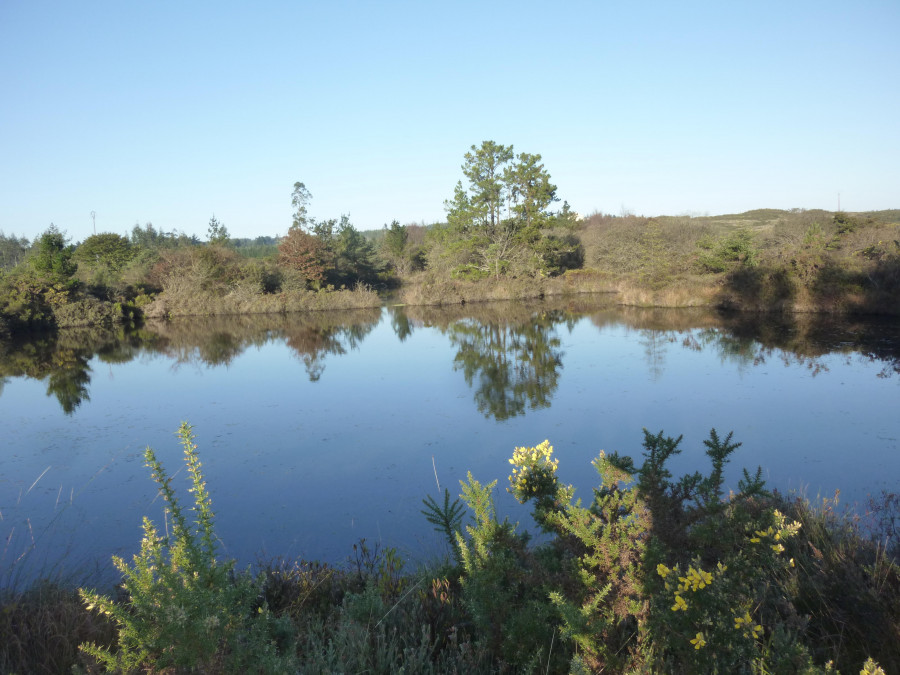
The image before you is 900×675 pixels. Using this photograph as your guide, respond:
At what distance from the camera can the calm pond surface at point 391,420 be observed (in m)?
5.36

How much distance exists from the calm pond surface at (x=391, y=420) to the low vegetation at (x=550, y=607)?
2022 millimetres

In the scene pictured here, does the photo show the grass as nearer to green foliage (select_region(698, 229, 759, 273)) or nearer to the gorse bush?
green foliage (select_region(698, 229, 759, 273))

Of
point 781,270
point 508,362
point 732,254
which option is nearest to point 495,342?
point 508,362

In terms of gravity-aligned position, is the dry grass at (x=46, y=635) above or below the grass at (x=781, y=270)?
below

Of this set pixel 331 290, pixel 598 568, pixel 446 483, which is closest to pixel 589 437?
pixel 446 483

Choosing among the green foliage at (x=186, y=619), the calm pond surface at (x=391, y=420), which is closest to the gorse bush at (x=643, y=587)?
the green foliage at (x=186, y=619)

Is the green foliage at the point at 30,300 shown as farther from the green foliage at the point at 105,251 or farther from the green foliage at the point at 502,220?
the green foliage at the point at 502,220

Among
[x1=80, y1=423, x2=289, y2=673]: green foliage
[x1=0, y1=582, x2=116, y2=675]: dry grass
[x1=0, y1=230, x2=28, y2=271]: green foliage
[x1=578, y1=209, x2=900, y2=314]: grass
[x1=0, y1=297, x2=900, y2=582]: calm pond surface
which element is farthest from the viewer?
[x1=0, y1=230, x2=28, y2=271]: green foliage

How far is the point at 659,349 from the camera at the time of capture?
1361 cm

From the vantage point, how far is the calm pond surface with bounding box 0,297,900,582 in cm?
536

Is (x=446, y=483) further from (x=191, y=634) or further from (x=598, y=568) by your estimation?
(x=191, y=634)

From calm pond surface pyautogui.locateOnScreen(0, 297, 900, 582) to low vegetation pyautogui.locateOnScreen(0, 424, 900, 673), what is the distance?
2.02 metres

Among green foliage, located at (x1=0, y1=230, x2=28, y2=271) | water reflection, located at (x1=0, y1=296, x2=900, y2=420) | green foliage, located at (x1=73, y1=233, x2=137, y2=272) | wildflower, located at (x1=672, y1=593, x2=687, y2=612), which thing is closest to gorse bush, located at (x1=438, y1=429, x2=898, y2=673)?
wildflower, located at (x1=672, y1=593, x2=687, y2=612)

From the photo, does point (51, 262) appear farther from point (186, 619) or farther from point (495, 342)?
point (186, 619)
